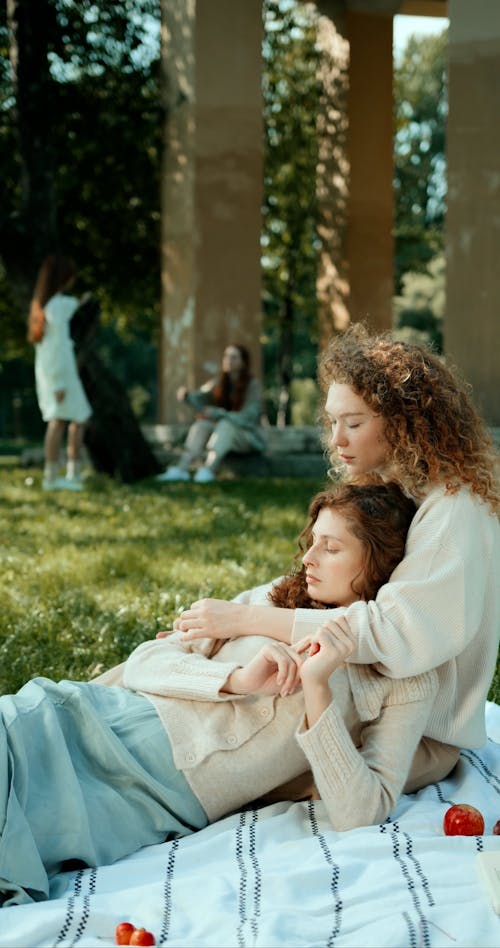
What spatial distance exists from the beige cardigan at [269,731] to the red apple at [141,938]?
0.66 metres

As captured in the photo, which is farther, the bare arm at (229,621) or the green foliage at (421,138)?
the green foliage at (421,138)

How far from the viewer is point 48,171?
14055mm

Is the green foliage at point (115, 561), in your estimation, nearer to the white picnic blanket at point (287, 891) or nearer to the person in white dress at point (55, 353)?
the person in white dress at point (55, 353)

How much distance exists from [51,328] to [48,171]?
3354mm

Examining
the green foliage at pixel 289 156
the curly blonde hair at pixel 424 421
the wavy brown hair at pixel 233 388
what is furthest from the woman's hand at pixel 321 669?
the green foliage at pixel 289 156

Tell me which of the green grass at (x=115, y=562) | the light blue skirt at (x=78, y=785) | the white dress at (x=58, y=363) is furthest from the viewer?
the white dress at (x=58, y=363)

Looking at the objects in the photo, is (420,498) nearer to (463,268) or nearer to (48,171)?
(463,268)

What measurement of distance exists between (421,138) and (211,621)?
38422 millimetres

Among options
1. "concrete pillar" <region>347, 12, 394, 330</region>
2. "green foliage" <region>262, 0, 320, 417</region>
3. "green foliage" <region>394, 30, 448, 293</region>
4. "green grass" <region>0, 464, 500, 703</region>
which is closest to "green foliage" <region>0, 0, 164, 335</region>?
"concrete pillar" <region>347, 12, 394, 330</region>

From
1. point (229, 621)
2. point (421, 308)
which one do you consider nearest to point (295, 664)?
point (229, 621)

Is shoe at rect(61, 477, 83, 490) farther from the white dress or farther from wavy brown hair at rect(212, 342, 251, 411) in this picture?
wavy brown hair at rect(212, 342, 251, 411)

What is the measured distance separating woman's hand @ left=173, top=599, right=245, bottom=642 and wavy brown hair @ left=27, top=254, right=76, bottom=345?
865 centimetres

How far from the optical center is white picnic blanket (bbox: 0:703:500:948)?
238cm

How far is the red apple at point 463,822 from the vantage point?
294 centimetres
